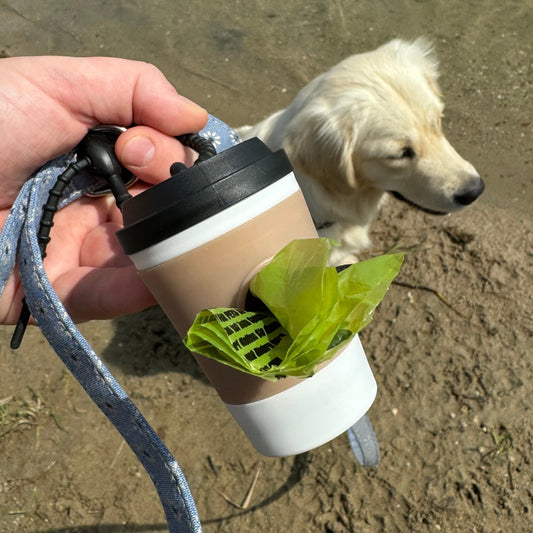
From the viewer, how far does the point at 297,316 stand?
2.29ft

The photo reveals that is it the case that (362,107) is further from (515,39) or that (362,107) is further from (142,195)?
(515,39)

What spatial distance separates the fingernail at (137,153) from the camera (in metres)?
1.12

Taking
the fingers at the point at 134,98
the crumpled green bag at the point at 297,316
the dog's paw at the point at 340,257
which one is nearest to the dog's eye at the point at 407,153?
the dog's paw at the point at 340,257

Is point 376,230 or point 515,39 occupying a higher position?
point 515,39

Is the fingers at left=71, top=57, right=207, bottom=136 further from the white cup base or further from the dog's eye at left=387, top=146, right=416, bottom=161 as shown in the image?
the dog's eye at left=387, top=146, right=416, bottom=161

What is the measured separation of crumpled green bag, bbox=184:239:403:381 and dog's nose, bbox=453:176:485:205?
133 centimetres

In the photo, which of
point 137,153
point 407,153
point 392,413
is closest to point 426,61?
point 407,153

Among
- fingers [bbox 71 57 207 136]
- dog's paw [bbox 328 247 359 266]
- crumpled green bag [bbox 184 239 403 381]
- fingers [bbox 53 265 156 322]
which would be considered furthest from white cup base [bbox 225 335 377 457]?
dog's paw [bbox 328 247 359 266]

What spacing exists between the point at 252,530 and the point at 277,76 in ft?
8.13

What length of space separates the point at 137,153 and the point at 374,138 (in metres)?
0.98

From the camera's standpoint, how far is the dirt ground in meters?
1.84

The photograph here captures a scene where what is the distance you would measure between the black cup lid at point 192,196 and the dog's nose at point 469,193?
135 centimetres

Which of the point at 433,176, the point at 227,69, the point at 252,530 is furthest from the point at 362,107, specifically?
the point at 227,69

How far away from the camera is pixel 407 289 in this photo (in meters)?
2.30
